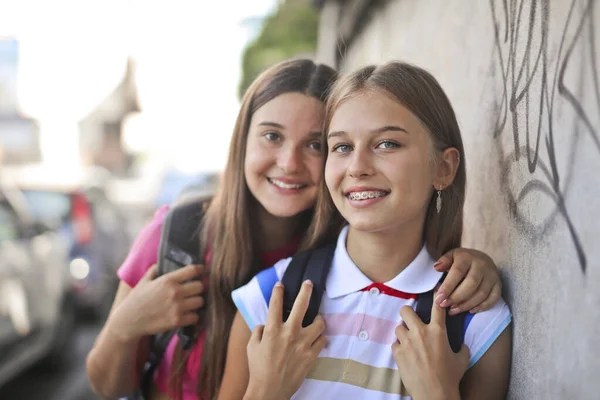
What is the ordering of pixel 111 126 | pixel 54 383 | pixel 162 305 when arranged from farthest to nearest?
1. pixel 111 126
2. pixel 54 383
3. pixel 162 305

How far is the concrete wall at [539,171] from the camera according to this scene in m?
1.38

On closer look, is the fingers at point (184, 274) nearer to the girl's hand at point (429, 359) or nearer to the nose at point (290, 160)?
the nose at point (290, 160)

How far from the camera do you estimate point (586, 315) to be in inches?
54.1

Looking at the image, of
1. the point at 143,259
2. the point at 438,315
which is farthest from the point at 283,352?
the point at 143,259

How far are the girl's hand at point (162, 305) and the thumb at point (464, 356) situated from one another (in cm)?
96

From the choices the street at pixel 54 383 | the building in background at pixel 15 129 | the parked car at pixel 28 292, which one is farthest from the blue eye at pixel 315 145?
the building in background at pixel 15 129

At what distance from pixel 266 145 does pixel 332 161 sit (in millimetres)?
405

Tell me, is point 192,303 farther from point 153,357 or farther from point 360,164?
point 360,164

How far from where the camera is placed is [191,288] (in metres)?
2.36

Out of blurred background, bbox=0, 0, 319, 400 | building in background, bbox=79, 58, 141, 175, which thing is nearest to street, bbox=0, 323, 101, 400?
blurred background, bbox=0, 0, 319, 400

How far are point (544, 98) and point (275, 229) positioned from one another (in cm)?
126

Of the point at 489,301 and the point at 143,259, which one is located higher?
the point at 489,301

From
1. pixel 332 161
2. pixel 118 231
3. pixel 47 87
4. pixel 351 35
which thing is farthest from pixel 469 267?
pixel 47 87

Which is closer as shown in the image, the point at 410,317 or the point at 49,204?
the point at 410,317
